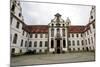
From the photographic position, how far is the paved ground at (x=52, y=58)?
7.52 feet

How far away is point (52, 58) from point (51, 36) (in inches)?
12.4

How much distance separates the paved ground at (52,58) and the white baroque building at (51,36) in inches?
2.6

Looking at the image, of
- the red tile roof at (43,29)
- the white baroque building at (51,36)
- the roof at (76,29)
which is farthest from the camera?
the roof at (76,29)

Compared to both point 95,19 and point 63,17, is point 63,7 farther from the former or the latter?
point 95,19

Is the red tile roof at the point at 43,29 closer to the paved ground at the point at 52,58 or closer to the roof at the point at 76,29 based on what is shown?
the roof at the point at 76,29

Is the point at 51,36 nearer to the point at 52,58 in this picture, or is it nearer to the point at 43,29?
the point at 43,29

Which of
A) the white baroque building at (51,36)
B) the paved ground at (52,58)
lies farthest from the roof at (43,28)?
the paved ground at (52,58)

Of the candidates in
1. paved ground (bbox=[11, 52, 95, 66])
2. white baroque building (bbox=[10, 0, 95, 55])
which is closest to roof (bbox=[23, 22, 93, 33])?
white baroque building (bbox=[10, 0, 95, 55])

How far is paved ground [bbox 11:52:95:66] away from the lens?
7.52 ft

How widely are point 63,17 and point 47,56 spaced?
0.61 metres

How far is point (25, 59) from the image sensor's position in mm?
2320

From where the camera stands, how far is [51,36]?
2480mm

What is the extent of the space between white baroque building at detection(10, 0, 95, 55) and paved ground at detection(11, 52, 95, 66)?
0.22 feet

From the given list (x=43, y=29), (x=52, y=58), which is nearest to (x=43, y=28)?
(x=43, y=29)
